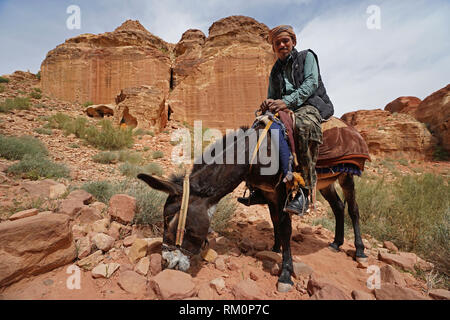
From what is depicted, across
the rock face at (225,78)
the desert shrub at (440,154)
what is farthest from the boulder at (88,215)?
the desert shrub at (440,154)

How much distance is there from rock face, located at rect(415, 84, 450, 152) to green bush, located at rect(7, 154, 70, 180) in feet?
99.1

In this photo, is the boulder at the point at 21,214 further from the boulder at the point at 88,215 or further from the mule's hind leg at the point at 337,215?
the mule's hind leg at the point at 337,215

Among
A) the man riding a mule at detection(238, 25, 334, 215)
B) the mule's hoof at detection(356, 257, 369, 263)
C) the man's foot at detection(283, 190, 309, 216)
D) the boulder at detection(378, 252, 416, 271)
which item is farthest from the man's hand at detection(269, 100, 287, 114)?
the boulder at detection(378, 252, 416, 271)

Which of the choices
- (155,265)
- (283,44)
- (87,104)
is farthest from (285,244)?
(87,104)

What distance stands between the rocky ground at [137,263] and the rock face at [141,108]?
10.4 m

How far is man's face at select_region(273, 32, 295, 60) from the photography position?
2.44 m

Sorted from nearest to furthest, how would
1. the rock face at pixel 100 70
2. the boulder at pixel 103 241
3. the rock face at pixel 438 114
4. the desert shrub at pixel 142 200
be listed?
the boulder at pixel 103 241, the desert shrub at pixel 142 200, the rock face at pixel 100 70, the rock face at pixel 438 114

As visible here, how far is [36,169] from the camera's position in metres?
4.20

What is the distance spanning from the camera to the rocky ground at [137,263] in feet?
5.47

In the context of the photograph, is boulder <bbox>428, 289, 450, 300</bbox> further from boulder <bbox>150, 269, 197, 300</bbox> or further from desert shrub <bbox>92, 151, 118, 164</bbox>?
desert shrub <bbox>92, 151, 118, 164</bbox>

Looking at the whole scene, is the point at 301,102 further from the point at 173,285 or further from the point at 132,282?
the point at 132,282

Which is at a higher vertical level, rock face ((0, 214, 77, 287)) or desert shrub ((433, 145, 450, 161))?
desert shrub ((433, 145, 450, 161))

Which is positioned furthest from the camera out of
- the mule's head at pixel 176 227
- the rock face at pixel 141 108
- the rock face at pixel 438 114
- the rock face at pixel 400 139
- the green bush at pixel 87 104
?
the rock face at pixel 400 139
